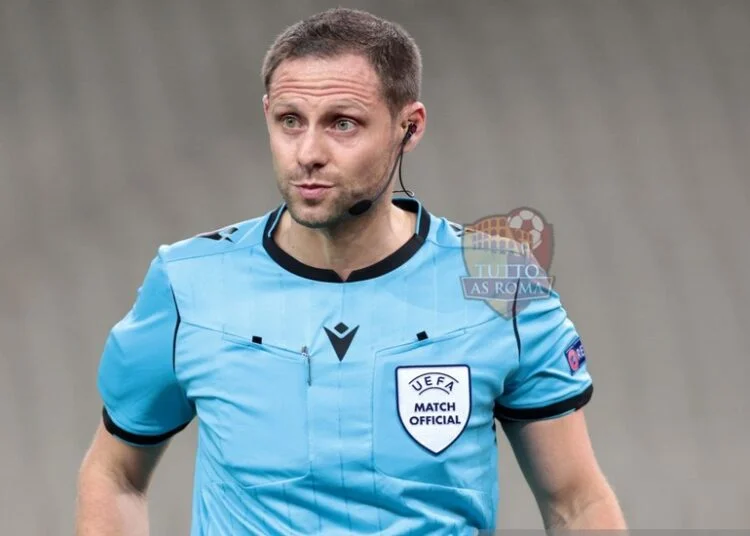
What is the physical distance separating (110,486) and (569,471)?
2.46 ft

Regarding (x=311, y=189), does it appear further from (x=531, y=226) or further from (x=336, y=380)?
(x=531, y=226)

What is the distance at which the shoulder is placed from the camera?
2.31 meters

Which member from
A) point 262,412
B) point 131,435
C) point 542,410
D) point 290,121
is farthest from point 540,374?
point 131,435

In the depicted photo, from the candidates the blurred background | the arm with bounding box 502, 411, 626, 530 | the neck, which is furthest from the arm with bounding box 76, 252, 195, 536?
the blurred background

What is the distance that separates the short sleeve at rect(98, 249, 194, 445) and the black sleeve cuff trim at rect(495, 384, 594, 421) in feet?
1.66

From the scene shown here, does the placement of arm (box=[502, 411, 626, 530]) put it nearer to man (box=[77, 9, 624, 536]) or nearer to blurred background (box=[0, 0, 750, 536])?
man (box=[77, 9, 624, 536])

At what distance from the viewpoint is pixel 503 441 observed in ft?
14.5

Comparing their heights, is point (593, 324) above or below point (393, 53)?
below

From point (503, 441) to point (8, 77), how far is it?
6.13 ft

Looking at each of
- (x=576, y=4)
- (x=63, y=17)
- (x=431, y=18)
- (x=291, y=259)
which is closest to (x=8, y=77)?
(x=63, y=17)

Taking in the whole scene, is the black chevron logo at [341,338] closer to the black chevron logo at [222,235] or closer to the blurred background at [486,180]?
the black chevron logo at [222,235]

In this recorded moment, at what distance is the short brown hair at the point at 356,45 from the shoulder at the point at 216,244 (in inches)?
9.6

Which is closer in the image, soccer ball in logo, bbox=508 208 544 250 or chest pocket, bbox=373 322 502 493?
chest pocket, bbox=373 322 502 493

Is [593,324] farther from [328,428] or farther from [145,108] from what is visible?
[328,428]
